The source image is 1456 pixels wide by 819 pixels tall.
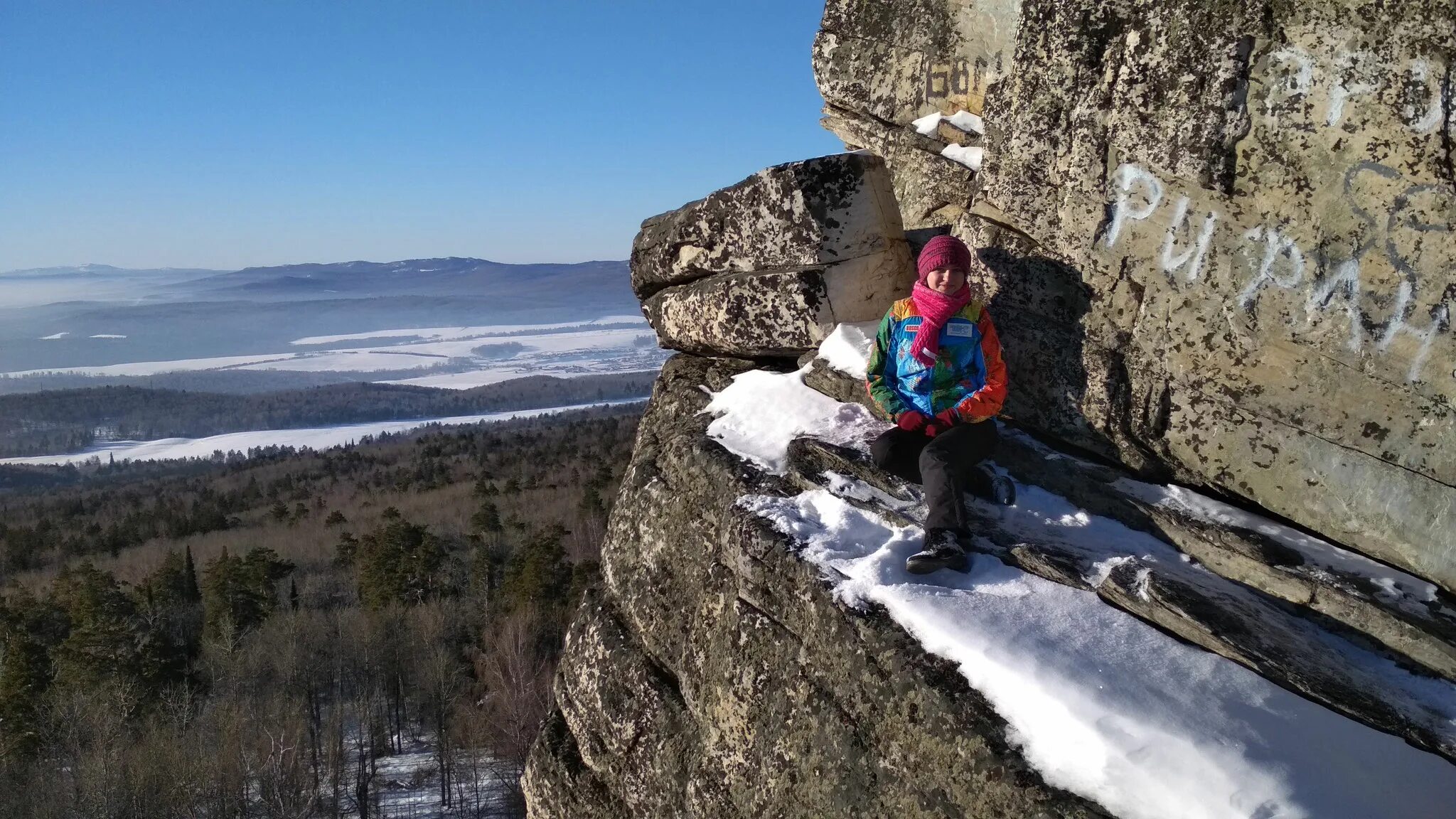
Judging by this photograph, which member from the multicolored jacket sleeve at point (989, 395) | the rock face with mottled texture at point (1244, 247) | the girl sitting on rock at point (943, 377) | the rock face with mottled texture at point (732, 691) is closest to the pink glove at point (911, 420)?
the girl sitting on rock at point (943, 377)

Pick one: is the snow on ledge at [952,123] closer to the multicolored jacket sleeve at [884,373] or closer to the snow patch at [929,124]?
the snow patch at [929,124]

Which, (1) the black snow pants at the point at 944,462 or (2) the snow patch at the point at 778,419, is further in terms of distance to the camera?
(2) the snow patch at the point at 778,419

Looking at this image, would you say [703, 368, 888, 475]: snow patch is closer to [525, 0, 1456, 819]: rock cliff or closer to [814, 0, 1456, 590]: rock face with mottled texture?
[525, 0, 1456, 819]: rock cliff

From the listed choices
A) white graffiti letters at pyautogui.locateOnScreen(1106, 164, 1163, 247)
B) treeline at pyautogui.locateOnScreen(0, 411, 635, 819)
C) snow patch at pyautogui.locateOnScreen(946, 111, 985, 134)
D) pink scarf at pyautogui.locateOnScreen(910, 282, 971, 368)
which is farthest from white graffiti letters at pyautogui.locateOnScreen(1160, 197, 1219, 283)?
treeline at pyautogui.locateOnScreen(0, 411, 635, 819)

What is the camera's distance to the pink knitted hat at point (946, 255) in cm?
653

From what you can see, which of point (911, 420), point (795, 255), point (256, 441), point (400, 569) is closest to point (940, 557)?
point (911, 420)

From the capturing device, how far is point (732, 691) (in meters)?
6.12

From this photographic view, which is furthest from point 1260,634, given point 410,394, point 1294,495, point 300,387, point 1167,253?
point 300,387

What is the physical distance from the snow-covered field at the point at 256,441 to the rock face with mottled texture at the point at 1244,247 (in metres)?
120

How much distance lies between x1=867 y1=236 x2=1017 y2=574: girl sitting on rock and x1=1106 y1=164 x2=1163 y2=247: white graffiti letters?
1.20 meters

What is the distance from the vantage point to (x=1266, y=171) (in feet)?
→ 19.7

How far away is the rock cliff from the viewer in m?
4.48

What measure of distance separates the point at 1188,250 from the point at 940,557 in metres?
3.04

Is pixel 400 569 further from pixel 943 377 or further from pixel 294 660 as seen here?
pixel 943 377
